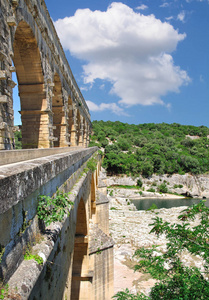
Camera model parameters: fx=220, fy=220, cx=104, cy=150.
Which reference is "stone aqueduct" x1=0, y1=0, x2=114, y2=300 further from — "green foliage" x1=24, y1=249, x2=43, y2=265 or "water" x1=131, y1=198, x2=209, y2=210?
"water" x1=131, y1=198, x2=209, y2=210

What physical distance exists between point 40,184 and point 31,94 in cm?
835

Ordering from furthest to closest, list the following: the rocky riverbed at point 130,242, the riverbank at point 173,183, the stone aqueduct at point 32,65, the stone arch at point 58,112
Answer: the riverbank at point 173,183 < the stone arch at point 58,112 < the rocky riverbed at point 130,242 < the stone aqueduct at point 32,65

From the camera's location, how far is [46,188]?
243 centimetres

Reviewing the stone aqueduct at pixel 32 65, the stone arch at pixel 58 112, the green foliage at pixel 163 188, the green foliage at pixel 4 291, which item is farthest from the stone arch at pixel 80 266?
the green foliage at pixel 163 188

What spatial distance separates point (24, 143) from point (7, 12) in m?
5.53

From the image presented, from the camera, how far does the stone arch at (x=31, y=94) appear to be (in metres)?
8.69

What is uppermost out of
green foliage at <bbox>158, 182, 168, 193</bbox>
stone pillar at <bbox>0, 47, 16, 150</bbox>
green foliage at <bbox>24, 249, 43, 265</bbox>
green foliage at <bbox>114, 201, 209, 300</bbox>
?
stone pillar at <bbox>0, 47, 16, 150</bbox>

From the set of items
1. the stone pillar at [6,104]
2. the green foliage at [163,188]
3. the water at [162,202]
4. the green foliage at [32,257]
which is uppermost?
the stone pillar at [6,104]

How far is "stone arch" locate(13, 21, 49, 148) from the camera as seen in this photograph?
28.5 feet

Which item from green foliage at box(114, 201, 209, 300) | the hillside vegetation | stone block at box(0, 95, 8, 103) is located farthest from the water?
stone block at box(0, 95, 8, 103)

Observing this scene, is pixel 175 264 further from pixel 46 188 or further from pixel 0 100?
pixel 0 100

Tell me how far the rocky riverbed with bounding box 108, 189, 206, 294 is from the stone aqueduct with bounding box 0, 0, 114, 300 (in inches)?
100

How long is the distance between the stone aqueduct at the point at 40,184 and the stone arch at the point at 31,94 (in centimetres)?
4

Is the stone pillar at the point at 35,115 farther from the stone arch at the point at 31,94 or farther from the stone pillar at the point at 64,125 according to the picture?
the stone pillar at the point at 64,125
